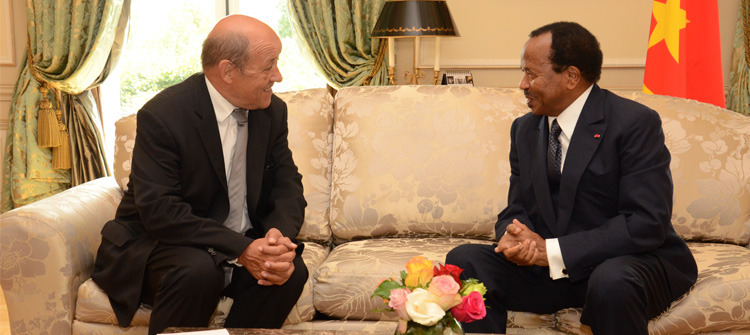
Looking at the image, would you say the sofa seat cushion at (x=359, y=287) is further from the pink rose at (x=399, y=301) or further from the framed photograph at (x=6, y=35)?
the framed photograph at (x=6, y=35)

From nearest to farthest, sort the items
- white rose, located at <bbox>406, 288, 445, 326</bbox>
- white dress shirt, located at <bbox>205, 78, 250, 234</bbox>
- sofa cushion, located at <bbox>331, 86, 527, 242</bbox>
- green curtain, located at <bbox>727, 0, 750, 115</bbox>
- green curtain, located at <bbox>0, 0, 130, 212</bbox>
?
white rose, located at <bbox>406, 288, 445, 326</bbox> → white dress shirt, located at <bbox>205, 78, 250, 234</bbox> → sofa cushion, located at <bbox>331, 86, 527, 242</bbox> → green curtain, located at <bbox>727, 0, 750, 115</bbox> → green curtain, located at <bbox>0, 0, 130, 212</bbox>

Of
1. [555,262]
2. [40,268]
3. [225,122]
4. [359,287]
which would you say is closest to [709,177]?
[555,262]

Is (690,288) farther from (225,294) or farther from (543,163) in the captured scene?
(225,294)

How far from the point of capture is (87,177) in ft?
14.0

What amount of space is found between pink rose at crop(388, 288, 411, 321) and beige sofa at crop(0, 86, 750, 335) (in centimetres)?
90

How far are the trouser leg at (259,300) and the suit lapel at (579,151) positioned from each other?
2.87 ft

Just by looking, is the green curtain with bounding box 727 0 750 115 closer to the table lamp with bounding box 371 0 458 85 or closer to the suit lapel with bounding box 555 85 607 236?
the table lamp with bounding box 371 0 458 85

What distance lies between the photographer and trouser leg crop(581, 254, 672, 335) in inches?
76.3

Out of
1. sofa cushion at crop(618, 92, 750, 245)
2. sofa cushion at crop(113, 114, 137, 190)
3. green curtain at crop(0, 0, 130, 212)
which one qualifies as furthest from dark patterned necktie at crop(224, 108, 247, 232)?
green curtain at crop(0, 0, 130, 212)

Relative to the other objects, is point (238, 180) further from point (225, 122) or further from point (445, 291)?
point (445, 291)

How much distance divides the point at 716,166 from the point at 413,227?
1.18 meters

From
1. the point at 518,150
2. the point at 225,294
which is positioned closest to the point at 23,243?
the point at 225,294

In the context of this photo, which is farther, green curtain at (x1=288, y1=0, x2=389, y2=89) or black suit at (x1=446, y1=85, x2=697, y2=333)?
green curtain at (x1=288, y1=0, x2=389, y2=89)

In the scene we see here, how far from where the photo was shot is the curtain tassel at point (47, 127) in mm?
4156
